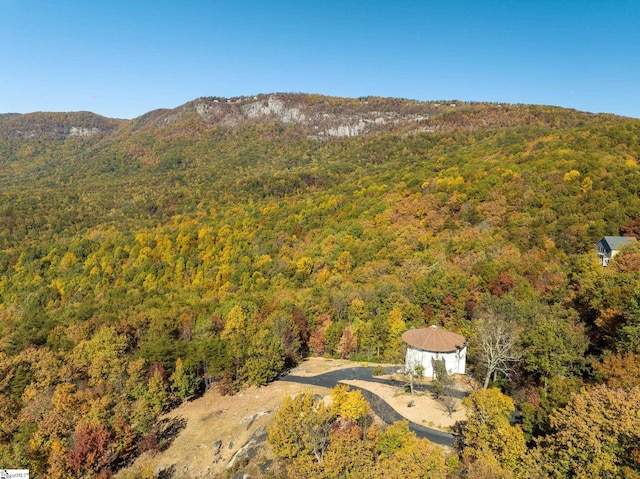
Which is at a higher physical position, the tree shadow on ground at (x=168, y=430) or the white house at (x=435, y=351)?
the white house at (x=435, y=351)

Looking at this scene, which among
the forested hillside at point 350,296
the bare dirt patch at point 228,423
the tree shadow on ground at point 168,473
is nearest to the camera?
the forested hillside at point 350,296

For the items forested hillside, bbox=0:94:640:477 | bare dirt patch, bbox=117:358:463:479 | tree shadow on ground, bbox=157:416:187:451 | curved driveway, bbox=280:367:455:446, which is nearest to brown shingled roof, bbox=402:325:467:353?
forested hillside, bbox=0:94:640:477

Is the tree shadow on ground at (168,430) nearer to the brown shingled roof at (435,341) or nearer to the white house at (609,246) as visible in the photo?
the brown shingled roof at (435,341)

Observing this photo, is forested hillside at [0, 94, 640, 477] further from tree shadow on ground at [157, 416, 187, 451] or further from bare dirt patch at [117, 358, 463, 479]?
bare dirt patch at [117, 358, 463, 479]

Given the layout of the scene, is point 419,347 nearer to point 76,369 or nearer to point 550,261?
point 550,261

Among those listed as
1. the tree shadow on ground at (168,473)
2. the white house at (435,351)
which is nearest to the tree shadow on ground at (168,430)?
the tree shadow on ground at (168,473)
